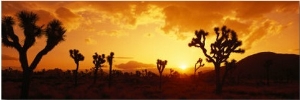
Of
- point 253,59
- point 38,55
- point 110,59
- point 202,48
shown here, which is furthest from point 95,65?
point 253,59

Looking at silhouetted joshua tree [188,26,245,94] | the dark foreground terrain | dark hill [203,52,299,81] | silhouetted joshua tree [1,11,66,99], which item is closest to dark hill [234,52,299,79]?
dark hill [203,52,299,81]

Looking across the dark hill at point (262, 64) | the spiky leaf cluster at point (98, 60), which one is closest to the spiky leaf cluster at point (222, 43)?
the spiky leaf cluster at point (98, 60)

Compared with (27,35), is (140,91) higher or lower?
lower

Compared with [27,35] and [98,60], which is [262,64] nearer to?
[98,60]

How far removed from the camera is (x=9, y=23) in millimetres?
20703

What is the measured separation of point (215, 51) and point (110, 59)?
62.8 feet

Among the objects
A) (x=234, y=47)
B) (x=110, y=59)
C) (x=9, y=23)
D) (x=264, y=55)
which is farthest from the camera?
(x=264, y=55)

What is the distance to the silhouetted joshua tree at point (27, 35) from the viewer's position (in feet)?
67.1

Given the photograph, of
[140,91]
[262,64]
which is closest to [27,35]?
[140,91]

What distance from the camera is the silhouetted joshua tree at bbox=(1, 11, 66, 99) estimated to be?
20438 millimetres

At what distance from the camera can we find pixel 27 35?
20516 millimetres

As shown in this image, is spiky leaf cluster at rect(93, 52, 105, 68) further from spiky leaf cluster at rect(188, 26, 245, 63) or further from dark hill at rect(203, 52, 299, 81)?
dark hill at rect(203, 52, 299, 81)

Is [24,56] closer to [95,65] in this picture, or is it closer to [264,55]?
[95,65]

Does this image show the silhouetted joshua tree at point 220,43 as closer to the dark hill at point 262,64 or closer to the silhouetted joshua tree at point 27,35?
the silhouetted joshua tree at point 27,35
